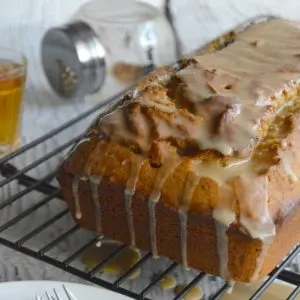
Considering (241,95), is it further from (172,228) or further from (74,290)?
(74,290)

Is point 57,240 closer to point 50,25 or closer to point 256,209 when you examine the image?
point 256,209

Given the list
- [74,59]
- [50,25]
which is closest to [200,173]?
[74,59]

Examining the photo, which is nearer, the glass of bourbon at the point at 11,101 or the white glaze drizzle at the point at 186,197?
the white glaze drizzle at the point at 186,197

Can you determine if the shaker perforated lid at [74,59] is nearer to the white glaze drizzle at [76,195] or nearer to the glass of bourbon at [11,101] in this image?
the glass of bourbon at [11,101]

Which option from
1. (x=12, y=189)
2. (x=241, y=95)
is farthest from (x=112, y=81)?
(x=241, y=95)

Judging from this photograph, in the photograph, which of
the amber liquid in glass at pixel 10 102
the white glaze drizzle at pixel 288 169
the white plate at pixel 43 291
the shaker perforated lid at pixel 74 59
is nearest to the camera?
the white plate at pixel 43 291

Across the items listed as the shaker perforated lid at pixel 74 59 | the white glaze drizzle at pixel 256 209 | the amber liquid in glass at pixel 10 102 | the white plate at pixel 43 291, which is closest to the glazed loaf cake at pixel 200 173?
the white glaze drizzle at pixel 256 209

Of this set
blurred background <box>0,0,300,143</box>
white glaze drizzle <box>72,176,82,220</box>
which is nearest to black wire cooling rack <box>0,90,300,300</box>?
white glaze drizzle <box>72,176,82,220</box>
